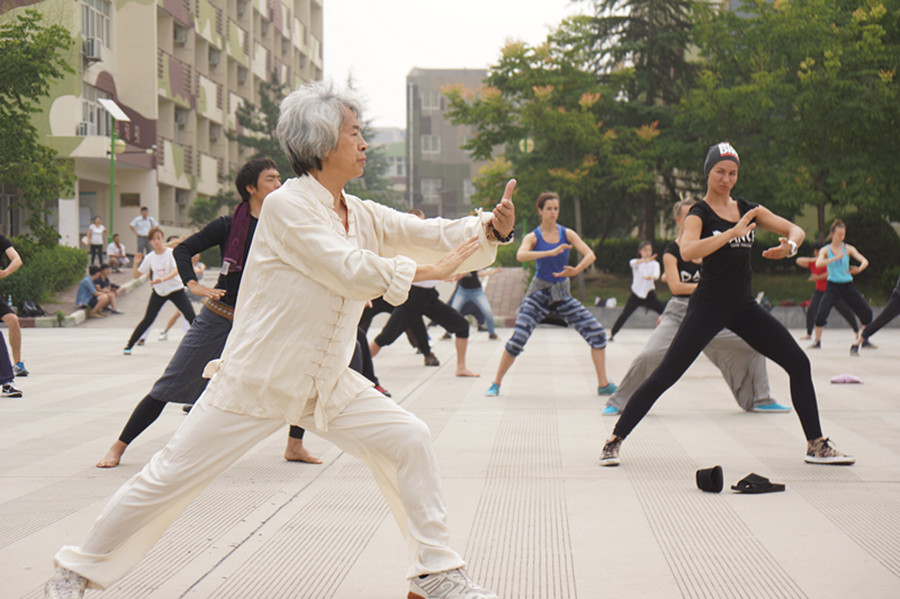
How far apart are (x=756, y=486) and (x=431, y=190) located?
85.0 m

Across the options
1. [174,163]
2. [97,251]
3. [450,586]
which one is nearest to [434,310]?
[450,586]

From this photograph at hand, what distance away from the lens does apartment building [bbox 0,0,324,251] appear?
36531mm

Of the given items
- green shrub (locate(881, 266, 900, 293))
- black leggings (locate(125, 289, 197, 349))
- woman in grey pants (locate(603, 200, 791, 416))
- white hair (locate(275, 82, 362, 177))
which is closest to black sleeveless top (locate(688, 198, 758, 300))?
woman in grey pants (locate(603, 200, 791, 416))

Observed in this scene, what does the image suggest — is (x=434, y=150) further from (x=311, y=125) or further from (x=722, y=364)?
(x=311, y=125)

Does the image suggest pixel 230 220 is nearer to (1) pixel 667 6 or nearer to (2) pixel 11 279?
(2) pixel 11 279

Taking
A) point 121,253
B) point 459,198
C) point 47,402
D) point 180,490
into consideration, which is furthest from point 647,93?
point 459,198

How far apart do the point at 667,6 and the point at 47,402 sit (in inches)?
988

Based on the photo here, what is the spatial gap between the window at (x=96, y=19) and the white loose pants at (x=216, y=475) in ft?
125

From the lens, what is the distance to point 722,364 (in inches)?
340

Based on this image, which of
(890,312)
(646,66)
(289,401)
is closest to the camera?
(289,401)

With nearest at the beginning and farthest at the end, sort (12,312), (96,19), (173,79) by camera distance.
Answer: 1. (12,312)
2. (96,19)
3. (173,79)

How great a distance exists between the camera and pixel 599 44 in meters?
29.7

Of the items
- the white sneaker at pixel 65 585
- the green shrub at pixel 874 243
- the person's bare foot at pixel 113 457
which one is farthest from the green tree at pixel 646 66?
the white sneaker at pixel 65 585

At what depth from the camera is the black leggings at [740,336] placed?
20.0 feet
